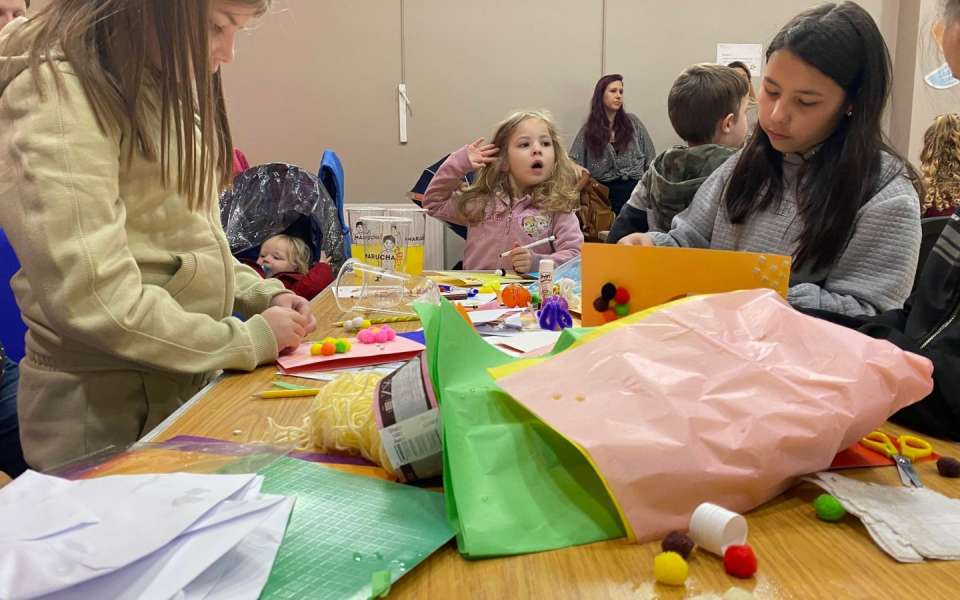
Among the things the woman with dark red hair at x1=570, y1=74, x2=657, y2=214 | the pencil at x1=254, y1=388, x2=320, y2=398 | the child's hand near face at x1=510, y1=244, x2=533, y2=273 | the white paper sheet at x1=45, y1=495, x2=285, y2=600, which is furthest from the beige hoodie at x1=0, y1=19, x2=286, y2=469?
the woman with dark red hair at x1=570, y1=74, x2=657, y2=214

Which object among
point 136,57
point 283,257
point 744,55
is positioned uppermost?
point 744,55

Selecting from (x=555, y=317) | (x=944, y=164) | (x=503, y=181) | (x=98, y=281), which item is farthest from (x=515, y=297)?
(x=944, y=164)

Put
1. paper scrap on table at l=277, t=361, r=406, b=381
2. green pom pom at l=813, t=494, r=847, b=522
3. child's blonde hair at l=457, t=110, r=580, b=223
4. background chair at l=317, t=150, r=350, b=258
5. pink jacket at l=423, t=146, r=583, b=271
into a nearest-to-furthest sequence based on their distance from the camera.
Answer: green pom pom at l=813, t=494, r=847, b=522 < paper scrap on table at l=277, t=361, r=406, b=381 < pink jacket at l=423, t=146, r=583, b=271 < child's blonde hair at l=457, t=110, r=580, b=223 < background chair at l=317, t=150, r=350, b=258

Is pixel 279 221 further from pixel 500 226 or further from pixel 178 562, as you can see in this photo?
pixel 178 562

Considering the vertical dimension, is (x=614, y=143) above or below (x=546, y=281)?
above

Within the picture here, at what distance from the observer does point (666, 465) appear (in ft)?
1.63

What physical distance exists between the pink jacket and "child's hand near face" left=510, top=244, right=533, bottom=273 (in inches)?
13.1

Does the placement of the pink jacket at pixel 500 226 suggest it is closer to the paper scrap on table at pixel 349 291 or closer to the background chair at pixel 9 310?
the paper scrap on table at pixel 349 291

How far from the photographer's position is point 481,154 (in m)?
2.49

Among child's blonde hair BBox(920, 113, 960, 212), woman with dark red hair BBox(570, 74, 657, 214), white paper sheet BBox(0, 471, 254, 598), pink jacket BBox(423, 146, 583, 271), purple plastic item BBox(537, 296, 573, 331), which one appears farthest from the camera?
woman with dark red hair BBox(570, 74, 657, 214)

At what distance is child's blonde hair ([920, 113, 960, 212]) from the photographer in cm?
300

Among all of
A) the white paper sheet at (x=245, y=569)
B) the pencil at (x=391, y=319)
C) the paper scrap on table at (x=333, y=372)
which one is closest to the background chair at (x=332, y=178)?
the pencil at (x=391, y=319)

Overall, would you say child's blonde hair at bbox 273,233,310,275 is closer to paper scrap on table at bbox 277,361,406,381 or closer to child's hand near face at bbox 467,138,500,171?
child's hand near face at bbox 467,138,500,171

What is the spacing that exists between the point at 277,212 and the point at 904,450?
185cm
